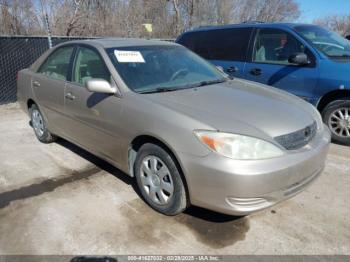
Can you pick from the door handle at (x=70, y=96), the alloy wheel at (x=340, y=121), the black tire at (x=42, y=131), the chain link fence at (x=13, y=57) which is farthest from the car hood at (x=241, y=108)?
the chain link fence at (x=13, y=57)

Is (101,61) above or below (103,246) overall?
above

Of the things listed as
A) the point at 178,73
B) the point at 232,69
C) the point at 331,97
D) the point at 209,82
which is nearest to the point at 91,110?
the point at 178,73

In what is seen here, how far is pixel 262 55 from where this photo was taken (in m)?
5.29

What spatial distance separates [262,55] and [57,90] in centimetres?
331

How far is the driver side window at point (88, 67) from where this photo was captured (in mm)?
3367

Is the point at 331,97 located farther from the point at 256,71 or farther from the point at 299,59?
the point at 256,71

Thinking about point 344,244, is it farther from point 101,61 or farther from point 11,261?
point 101,61

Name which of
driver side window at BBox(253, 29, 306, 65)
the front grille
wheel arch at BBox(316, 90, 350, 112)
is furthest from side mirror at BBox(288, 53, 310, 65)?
the front grille

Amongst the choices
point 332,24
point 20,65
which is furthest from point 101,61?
point 332,24

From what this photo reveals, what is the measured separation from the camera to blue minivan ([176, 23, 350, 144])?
458 centimetres

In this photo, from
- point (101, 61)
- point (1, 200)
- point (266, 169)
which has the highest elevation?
point (101, 61)

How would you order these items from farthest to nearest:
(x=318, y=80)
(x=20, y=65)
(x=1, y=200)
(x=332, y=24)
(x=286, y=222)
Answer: (x=332, y=24) → (x=20, y=65) → (x=318, y=80) → (x=1, y=200) → (x=286, y=222)

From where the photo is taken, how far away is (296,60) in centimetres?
463

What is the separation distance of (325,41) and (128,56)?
11.1 ft
